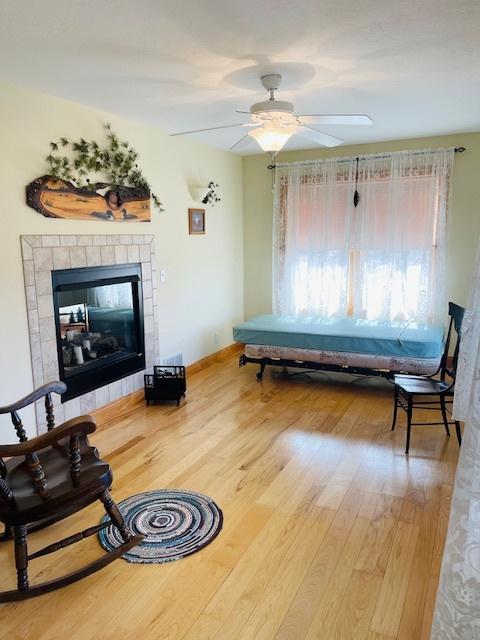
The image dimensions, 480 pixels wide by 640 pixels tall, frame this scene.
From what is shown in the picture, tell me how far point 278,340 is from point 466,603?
10.8 ft

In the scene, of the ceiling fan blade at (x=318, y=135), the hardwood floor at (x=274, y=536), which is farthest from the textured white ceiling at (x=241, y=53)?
the hardwood floor at (x=274, y=536)

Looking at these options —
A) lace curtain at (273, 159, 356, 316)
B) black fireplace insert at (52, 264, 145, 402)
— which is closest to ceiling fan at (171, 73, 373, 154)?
black fireplace insert at (52, 264, 145, 402)

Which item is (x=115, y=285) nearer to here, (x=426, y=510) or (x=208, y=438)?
(x=208, y=438)

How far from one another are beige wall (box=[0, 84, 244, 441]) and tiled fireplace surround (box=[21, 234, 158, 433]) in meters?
0.06

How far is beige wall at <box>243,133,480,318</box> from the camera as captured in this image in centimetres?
467

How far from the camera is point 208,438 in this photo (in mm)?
3426

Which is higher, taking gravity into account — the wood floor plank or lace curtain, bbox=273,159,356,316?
lace curtain, bbox=273,159,356,316

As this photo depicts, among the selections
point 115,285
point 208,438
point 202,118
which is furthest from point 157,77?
point 208,438

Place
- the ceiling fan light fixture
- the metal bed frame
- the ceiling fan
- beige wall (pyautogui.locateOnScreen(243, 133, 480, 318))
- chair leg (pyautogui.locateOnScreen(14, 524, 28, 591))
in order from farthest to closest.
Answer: beige wall (pyautogui.locateOnScreen(243, 133, 480, 318)), the metal bed frame, the ceiling fan light fixture, the ceiling fan, chair leg (pyautogui.locateOnScreen(14, 524, 28, 591))

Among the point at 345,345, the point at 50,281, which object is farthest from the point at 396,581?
the point at 50,281

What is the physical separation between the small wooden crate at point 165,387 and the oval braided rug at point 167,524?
1.46 metres

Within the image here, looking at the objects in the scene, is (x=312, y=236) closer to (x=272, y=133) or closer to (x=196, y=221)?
(x=196, y=221)

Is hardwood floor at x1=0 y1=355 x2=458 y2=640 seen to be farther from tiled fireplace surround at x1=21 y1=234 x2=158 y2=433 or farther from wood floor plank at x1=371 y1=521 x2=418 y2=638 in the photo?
tiled fireplace surround at x1=21 y1=234 x2=158 y2=433

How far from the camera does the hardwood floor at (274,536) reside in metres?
1.81
